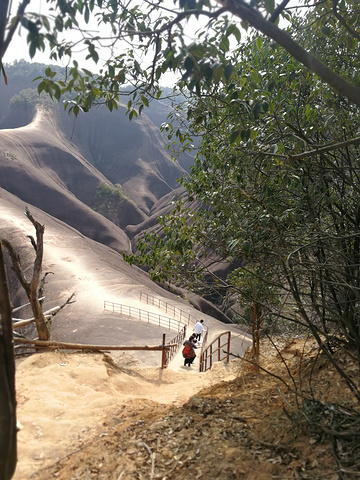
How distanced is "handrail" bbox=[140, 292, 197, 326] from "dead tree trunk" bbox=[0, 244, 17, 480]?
57.8 feet

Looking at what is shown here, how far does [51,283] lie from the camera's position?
21.6 metres

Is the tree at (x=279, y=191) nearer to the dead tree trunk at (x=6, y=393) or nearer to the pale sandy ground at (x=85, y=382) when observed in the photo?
the pale sandy ground at (x=85, y=382)

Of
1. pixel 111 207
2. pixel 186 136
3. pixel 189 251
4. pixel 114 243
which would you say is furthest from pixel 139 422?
pixel 111 207

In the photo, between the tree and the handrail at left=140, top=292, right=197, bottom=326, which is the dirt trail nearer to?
the tree

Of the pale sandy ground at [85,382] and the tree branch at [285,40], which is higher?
the tree branch at [285,40]

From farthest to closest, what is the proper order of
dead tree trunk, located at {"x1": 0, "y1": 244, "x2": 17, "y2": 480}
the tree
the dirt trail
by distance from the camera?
the tree
the dirt trail
dead tree trunk, located at {"x1": 0, "y1": 244, "x2": 17, "y2": 480}

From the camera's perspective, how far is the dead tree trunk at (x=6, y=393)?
1585mm

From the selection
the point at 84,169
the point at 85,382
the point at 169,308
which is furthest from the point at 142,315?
the point at 84,169

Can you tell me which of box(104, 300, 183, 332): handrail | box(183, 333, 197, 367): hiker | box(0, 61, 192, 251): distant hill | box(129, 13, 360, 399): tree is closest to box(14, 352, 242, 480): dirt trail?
box(129, 13, 360, 399): tree

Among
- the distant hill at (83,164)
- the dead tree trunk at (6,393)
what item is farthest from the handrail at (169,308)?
the dead tree trunk at (6,393)

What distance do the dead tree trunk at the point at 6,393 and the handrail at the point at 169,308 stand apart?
57.8 feet

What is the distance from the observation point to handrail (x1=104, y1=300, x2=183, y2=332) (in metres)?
16.2

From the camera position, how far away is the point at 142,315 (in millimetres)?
17172

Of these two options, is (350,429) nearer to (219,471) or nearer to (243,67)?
(219,471)
